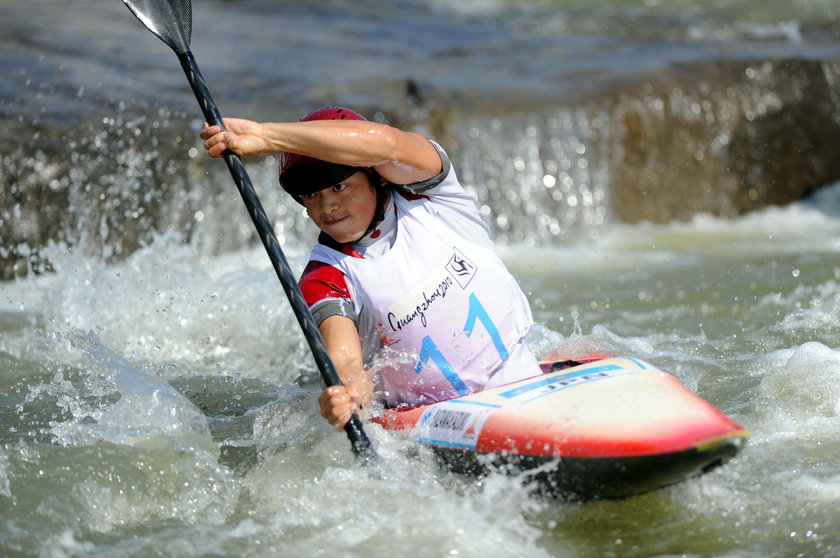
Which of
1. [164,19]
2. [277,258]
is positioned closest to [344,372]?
[277,258]

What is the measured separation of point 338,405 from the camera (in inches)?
125

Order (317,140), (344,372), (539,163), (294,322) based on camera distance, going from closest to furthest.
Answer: (317,140) → (344,372) → (294,322) → (539,163)

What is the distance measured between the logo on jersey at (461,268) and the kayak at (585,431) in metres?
0.39

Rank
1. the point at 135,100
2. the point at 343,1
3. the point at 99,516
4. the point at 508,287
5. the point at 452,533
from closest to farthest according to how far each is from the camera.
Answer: the point at 452,533
the point at 99,516
the point at 508,287
the point at 135,100
the point at 343,1

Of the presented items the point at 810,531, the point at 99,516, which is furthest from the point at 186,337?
the point at 810,531

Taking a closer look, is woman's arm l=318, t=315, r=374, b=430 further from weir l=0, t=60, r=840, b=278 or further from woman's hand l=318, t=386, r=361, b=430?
weir l=0, t=60, r=840, b=278

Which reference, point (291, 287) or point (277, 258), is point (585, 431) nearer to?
point (291, 287)

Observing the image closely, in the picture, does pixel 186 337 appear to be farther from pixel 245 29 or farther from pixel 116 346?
pixel 245 29

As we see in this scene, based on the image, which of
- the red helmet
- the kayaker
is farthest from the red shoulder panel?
the red helmet

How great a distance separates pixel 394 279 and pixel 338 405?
1.52ft

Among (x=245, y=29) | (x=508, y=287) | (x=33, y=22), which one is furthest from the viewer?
(x=245, y=29)

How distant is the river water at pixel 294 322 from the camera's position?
3035mm

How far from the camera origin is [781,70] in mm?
9359

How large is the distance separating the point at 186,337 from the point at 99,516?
227 centimetres
